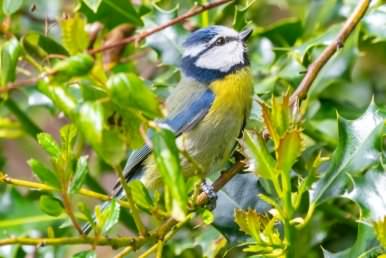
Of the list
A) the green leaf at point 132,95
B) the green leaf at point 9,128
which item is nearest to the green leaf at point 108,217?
the green leaf at point 132,95

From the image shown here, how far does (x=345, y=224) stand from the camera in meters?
2.29

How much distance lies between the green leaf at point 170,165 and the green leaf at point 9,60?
0.23m

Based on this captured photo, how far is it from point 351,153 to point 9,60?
0.75m

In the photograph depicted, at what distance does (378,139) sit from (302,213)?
58 centimetres

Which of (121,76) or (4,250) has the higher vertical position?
(121,76)

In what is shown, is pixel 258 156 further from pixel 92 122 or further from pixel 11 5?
pixel 11 5

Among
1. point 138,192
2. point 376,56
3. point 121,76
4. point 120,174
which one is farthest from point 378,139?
point 376,56

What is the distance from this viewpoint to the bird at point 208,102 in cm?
225

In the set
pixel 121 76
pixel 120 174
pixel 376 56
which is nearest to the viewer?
pixel 121 76

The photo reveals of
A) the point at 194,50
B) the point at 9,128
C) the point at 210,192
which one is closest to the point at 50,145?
the point at 210,192

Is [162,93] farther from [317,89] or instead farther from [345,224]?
[345,224]

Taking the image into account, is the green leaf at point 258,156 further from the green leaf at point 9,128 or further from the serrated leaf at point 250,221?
the green leaf at point 9,128

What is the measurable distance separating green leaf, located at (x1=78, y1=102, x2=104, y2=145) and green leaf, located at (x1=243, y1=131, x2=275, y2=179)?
1.21 ft

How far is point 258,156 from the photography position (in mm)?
1427
